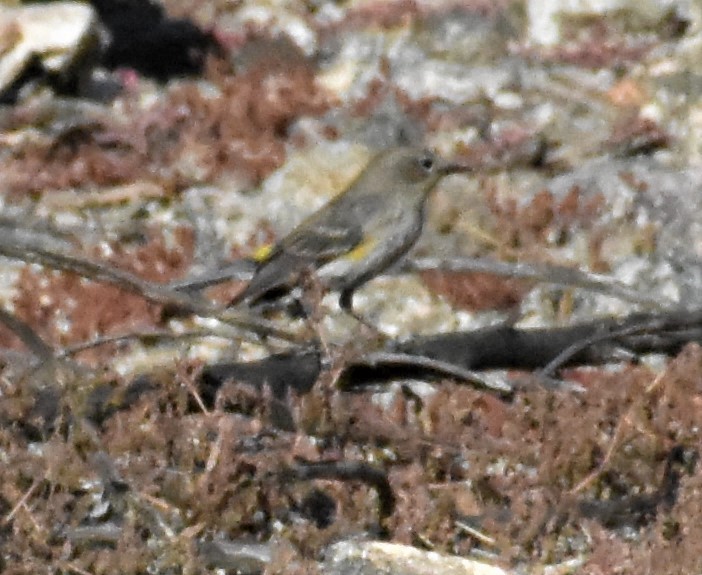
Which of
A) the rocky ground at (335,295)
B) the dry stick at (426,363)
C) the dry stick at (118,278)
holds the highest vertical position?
the dry stick at (118,278)

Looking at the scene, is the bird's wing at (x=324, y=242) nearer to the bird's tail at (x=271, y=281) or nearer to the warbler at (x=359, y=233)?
the warbler at (x=359, y=233)

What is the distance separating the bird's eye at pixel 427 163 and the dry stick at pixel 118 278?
4816 millimetres

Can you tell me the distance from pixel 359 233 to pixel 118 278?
4.58m

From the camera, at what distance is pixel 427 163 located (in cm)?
913

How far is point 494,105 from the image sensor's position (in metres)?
14.5

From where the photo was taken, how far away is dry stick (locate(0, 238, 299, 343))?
3592mm

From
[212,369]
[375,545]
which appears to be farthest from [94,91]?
[375,545]

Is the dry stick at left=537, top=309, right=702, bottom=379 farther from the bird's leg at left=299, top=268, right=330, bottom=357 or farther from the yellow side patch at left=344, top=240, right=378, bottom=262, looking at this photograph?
the yellow side patch at left=344, top=240, right=378, bottom=262

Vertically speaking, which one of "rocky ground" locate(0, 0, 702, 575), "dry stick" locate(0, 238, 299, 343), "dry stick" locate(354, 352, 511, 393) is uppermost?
"dry stick" locate(0, 238, 299, 343)

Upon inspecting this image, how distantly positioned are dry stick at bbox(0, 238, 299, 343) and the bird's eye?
4.82m

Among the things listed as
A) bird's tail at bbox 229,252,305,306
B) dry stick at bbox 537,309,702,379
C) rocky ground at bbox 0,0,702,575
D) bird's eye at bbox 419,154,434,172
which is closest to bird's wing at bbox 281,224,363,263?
bird's tail at bbox 229,252,305,306

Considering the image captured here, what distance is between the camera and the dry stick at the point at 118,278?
359 centimetres

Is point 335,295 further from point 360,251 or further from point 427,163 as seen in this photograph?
point 360,251

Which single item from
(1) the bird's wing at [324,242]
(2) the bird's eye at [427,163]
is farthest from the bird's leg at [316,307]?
(2) the bird's eye at [427,163]
